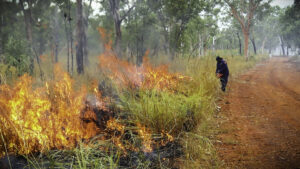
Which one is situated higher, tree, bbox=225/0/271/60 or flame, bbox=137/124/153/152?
tree, bbox=225/0/271/60

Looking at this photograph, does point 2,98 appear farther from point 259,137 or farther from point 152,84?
point 259,137

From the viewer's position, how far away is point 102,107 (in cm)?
493

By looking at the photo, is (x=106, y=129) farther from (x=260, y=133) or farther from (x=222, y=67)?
(x=222, y=67)

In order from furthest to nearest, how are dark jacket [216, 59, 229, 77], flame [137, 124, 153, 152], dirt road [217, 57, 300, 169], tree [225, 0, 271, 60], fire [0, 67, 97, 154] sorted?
1. tree [225, 0, 271, 60]
2. dark jacket [216, 59, 229, 77]
3. flame [137, 124, 153, 152]
4. fire [0, 67, 97, 154]
5. dirt road [217, 57, 300, 169]

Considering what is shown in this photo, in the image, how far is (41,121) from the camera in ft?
12.8

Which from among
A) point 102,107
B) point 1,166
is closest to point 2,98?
point 1,166

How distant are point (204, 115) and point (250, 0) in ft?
68.9

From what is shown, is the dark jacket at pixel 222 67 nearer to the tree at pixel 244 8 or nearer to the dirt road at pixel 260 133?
the dirt road at pixel 260 133

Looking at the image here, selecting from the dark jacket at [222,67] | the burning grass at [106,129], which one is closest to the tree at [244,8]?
the dark jacket at [222,67]

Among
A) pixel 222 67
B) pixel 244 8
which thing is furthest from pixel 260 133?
pixel 244 8

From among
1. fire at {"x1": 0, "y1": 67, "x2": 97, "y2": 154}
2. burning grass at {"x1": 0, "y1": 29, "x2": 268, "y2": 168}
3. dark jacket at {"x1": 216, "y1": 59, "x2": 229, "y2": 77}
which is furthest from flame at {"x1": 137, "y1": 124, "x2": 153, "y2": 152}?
dark jacket at {"x1": 216, "y1": 59, "x2": 229, "y2": 77}

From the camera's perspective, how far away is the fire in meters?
3.57

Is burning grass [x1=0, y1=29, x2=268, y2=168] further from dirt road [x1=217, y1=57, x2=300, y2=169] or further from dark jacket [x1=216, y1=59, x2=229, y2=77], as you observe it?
dark jacket [x1=216, y1=59, x2=229, y2=77]

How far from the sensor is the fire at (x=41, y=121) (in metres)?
3.57
